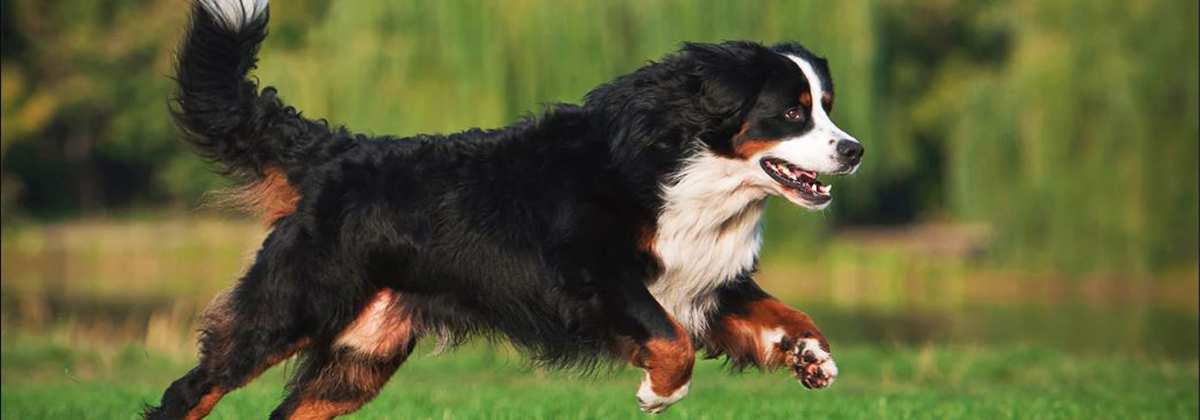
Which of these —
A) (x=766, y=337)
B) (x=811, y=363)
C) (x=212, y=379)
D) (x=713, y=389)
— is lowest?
(x=713, y=389)

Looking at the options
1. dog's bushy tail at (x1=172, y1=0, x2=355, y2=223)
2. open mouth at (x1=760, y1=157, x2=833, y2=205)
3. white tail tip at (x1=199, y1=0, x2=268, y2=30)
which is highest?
white tail tip at (x1=199, y1=0, x2=268, y2=30)

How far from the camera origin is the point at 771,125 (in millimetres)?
6281

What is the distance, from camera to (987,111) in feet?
80.8

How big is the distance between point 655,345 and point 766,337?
2.00ft

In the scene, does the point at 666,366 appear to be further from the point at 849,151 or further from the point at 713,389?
the point at 713,389

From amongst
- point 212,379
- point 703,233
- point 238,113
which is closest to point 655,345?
point 703,233

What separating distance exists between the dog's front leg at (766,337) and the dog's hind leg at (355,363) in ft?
4.42

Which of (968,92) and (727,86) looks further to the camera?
(968,92)

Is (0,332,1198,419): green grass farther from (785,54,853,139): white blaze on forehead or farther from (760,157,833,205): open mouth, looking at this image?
(785,54,853,139): white blaze on forehead

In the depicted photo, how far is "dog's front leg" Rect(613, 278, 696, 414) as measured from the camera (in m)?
6.16

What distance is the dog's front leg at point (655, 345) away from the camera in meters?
6.16

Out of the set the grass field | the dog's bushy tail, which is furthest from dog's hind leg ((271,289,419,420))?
the dog's bushy tail

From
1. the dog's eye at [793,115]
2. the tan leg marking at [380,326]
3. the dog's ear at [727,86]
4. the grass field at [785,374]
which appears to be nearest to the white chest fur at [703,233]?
the dog's ear at [727,86]

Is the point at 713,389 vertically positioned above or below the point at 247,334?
below
